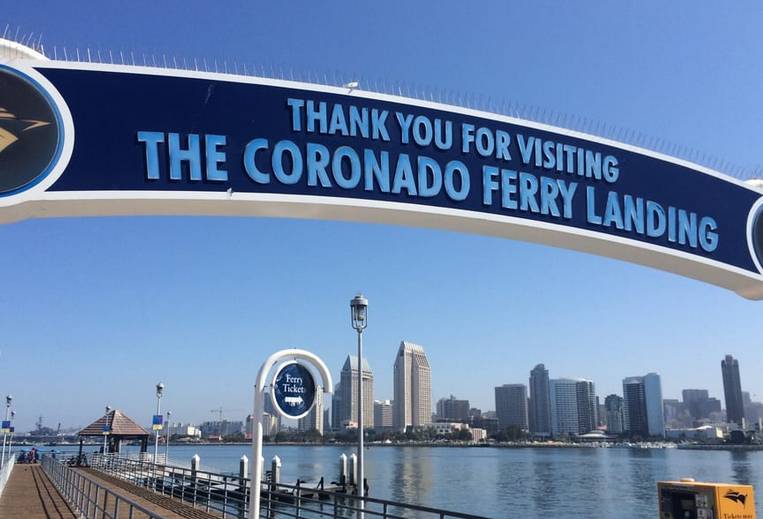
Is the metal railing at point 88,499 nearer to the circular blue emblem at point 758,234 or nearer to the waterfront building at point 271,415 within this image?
the waterfront building at point 271,415

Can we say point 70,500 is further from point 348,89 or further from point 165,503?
point 348,89

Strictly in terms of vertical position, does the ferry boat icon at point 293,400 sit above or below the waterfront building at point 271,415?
above

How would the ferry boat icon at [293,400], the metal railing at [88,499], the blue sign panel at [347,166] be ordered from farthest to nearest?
the metal railing at [88,499]
the ferry boat icon at [293,400]
the blue sign panel at [347,166]

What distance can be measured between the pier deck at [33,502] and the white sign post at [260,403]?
10.5 metres

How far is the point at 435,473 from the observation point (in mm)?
82188

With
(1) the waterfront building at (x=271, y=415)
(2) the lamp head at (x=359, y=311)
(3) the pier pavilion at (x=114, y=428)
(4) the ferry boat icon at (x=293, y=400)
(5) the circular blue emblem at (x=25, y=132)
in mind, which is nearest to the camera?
(5) the circular blue emblem at (x=25, y=132)

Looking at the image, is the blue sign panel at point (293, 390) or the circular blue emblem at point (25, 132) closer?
the circular blue emblem at point (25, 132)

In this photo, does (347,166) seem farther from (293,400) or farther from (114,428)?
(114,428)

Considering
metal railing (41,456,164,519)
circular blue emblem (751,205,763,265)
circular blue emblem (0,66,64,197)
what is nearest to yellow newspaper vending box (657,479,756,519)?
circular blue emblem (751,205,763,265)

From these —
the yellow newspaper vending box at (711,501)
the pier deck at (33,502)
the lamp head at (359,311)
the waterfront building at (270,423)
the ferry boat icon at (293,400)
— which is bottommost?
the pier deck at (33,502)

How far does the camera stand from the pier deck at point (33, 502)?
1580 cm

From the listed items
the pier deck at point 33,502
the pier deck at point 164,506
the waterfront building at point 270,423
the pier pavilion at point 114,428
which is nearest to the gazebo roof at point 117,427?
the pier pavilion at point 114,428

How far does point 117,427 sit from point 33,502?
947 inches

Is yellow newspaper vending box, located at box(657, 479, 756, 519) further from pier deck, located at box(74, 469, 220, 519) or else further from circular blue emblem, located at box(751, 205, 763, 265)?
pier deck, located at box(74, 469, 220, 519)
